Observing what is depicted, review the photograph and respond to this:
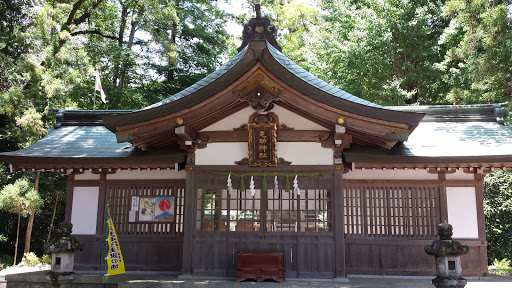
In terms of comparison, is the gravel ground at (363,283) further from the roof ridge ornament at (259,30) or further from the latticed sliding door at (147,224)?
the roof ridge ornament at (259,30)

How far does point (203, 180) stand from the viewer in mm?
8805

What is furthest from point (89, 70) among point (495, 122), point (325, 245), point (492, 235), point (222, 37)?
point (492, 235)

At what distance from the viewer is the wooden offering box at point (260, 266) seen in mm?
8016

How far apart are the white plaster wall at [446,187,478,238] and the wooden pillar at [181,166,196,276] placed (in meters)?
5.86

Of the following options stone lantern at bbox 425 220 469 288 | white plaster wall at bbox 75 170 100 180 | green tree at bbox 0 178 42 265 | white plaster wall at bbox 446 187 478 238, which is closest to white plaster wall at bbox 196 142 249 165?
white plaster wall at bbox 75 170 100 180

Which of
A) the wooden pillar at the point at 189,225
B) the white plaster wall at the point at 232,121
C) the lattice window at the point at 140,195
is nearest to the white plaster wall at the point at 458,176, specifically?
the white plaster wall at the point at 232,121

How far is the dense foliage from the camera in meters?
14.9

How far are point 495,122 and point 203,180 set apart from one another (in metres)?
8.08

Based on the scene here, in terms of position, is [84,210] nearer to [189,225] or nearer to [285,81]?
[189,225]

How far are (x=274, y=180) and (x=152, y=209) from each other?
3.26 metres

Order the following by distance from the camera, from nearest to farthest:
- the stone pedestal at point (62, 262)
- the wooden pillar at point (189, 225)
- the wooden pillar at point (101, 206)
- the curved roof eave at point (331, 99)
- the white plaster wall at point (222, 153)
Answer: the curved roof eave at point (331, 99) → the stone pedestal at point (62, 262) → the wooden pillar at point (189, 225) → the white plaster wall at point (222, 153) → the wooden pillar at point (101, 206)

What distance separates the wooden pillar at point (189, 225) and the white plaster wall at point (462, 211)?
19.2ft

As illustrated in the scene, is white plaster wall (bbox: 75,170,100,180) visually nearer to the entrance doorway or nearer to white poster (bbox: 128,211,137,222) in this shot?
white poster (bbox: 128,211,137,222)

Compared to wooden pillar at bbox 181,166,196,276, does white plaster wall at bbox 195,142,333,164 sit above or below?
above
